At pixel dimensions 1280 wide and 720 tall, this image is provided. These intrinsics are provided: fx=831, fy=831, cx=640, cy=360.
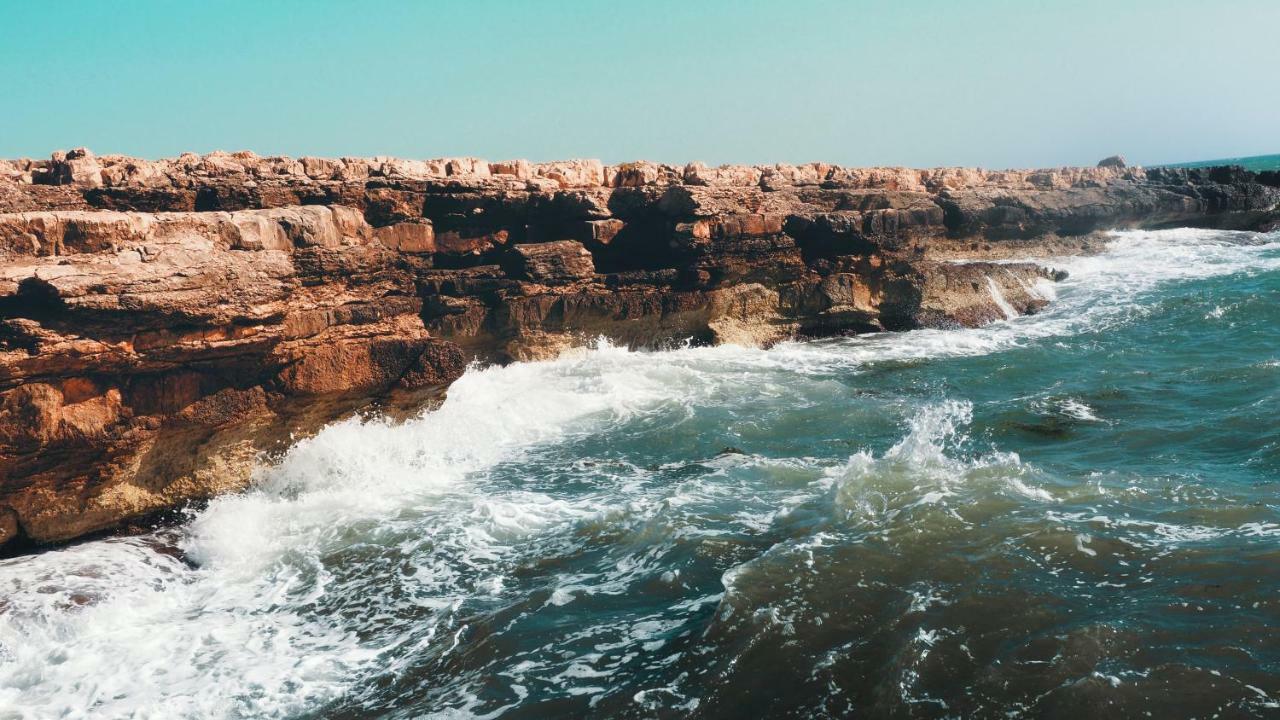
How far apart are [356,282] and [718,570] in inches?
276

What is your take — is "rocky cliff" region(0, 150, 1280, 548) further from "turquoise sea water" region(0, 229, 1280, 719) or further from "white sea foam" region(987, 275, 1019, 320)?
"turquoise sea water" region(0, 229, 1280, 719)

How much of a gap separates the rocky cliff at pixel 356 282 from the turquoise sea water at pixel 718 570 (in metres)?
0.91

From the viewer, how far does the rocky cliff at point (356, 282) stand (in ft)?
30.1

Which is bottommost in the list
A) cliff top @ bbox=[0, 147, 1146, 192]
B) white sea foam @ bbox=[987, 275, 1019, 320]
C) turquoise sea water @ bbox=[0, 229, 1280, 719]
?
turquoise sea water @ bbox=[0, 229, 1280, 719]

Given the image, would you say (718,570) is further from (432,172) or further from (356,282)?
(432,172)

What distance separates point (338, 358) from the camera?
1138cm

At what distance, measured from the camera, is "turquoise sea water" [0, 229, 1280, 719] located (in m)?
5.76

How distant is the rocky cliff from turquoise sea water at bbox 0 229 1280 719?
2.98 ft

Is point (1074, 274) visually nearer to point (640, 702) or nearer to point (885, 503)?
point (885, 503)

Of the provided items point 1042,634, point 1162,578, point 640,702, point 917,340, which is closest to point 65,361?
point 640,702

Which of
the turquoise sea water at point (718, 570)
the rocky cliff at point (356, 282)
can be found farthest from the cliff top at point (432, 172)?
the turquoise sea water at point (718, 570)

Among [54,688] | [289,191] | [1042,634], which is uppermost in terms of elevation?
[289,191]

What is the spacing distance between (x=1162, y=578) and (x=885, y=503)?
2.59 meters

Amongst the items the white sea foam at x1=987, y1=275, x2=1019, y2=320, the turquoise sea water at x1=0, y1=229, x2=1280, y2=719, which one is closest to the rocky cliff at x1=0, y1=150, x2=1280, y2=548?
the white sea foam at x1=987, y1=275, x2=1019, y2=320
